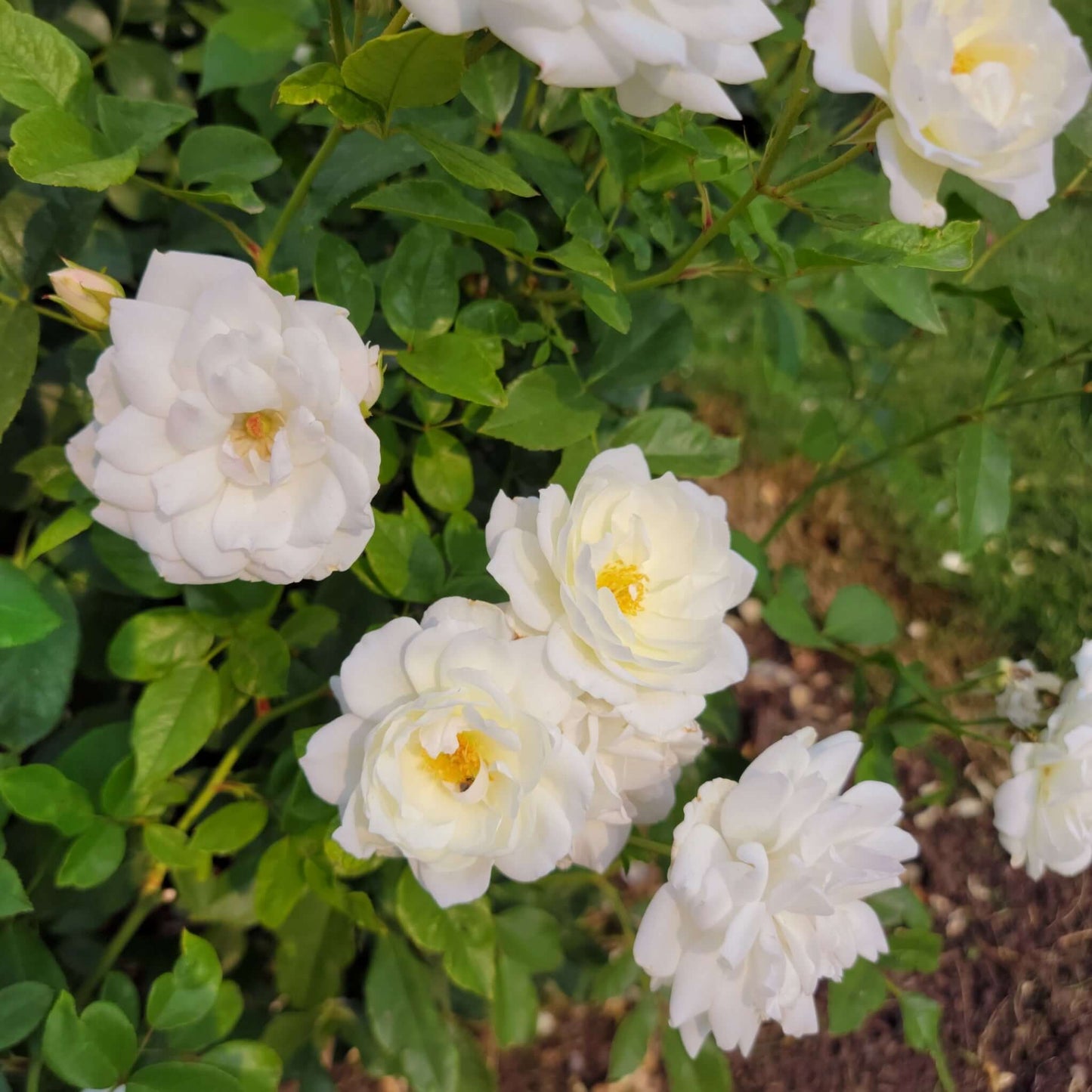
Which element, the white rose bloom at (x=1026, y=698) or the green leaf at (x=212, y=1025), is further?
the white rose bloom at (x=1026, y=698)

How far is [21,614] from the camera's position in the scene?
500 mm

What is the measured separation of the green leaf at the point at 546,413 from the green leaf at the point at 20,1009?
1.69 ft

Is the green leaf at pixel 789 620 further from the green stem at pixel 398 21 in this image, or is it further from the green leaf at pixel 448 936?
the green stem at pixel 398 21

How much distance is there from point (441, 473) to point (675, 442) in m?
0.21

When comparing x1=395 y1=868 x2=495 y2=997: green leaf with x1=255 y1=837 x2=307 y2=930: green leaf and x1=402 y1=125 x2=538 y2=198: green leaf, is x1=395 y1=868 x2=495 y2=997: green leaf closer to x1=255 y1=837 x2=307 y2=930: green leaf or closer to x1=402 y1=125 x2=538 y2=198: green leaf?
x1=255 y1=837 x2=307 y2=930: green leaf

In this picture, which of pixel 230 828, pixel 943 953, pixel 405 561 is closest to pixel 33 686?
pixel 230 828

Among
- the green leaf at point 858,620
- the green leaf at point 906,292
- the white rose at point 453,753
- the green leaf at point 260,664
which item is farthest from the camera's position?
the green leaf at point 858,620

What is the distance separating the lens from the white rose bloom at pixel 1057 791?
733mm

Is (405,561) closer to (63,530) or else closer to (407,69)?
(63,530)

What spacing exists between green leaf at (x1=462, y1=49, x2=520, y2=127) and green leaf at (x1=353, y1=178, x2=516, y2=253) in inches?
5.4

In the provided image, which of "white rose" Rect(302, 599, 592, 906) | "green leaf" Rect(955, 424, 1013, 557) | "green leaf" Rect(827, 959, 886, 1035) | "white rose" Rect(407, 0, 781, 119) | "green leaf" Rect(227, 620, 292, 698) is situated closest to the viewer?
"white rose" Rect(407, 0, 781, 119)

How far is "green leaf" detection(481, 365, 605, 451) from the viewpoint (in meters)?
0.68

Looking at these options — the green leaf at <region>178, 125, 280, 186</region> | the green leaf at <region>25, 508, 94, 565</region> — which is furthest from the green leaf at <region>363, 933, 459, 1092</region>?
the green leaf at <region>178, 125, 280, 186</region>

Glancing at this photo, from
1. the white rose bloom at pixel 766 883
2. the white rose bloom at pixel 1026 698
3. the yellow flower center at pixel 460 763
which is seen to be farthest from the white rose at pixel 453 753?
the white rose bloom at pixel 1026 698
